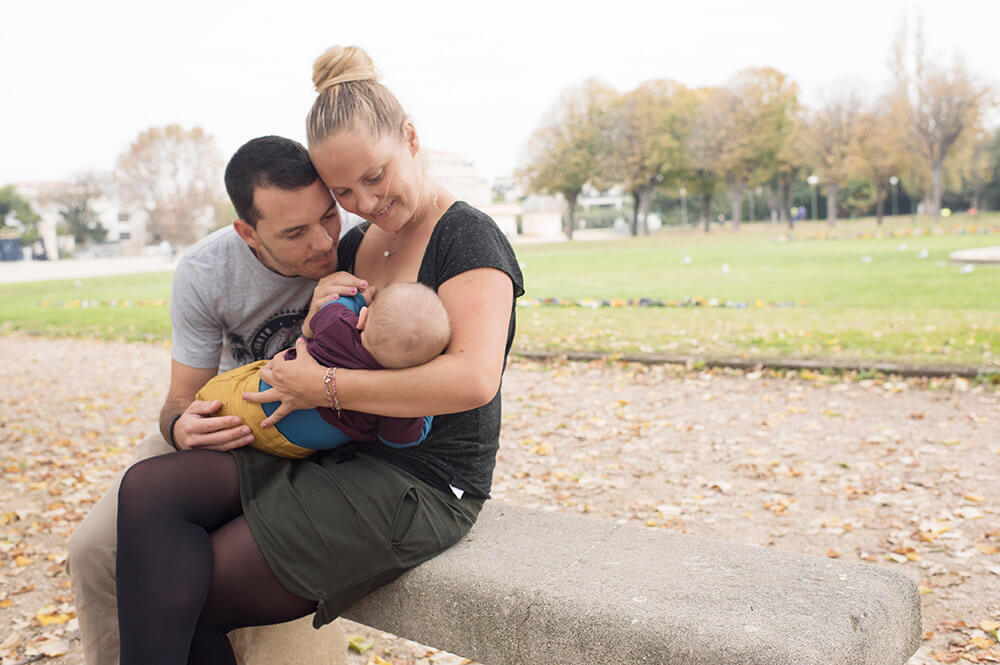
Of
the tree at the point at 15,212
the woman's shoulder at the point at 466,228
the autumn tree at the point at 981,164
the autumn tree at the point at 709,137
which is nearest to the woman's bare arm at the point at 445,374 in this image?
the woman's shoulder at the point at 466,228

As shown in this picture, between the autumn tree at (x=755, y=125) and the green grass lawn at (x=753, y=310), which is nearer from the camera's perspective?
the green grass lawn at (x=753, y=310)

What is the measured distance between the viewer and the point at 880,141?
167 ft

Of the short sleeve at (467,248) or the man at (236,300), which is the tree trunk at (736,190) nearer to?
the man at (236,300)

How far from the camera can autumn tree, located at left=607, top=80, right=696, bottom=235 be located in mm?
56375

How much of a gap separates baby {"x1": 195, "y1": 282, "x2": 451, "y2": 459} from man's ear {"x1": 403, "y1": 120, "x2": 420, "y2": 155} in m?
0.46

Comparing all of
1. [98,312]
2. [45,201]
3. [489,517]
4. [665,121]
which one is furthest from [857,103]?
[45,201]

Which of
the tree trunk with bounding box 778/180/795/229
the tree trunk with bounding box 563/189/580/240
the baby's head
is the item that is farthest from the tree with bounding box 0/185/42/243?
the baby's head

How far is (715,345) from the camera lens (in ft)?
29.1

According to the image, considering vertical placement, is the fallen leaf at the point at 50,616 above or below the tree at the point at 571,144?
below

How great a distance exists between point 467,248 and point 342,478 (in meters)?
0.65

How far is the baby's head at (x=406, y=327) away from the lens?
1.96m

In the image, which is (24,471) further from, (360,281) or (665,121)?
(665,121)

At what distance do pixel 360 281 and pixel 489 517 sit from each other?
79 cm

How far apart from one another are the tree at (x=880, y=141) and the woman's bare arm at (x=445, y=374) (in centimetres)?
5304
